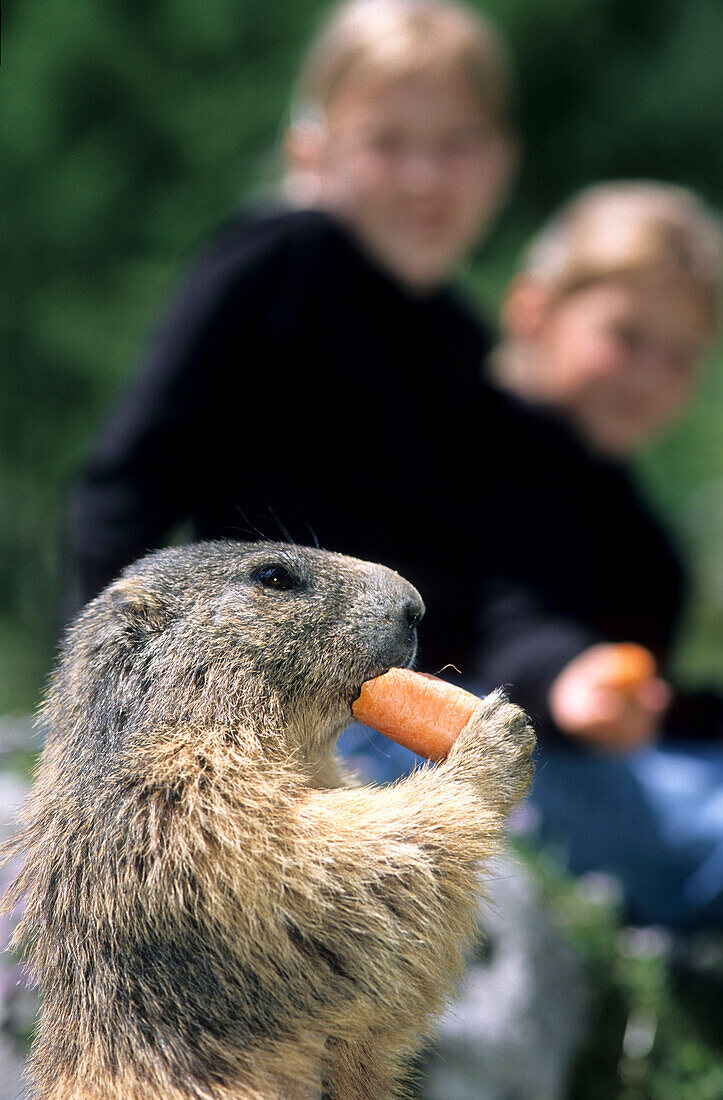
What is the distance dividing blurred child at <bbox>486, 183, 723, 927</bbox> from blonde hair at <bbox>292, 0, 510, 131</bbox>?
609 millimetres

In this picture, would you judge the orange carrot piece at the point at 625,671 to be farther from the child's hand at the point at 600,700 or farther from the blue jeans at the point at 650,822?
the blue jeans at the point at 650,822

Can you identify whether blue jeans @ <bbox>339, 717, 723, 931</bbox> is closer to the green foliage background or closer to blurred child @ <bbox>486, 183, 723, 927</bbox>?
blurred child @ <bbox>486, 183, 723, 927</bbox>

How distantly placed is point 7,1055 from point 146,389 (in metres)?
1.30

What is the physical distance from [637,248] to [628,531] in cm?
80

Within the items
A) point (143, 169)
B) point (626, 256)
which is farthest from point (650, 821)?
point (143, 169)

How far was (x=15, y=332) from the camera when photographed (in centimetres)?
541

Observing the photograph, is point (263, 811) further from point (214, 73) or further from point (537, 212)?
point (537, 212)

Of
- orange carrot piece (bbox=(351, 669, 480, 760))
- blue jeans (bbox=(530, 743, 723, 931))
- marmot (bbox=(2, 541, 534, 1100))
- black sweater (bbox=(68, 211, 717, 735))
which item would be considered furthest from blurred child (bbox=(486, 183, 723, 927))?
orange carrot piece (bbox=(351, 669, 480, 760))

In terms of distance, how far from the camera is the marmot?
1.06 m

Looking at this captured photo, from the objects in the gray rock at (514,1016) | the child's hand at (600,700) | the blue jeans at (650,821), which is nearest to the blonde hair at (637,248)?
the blue jeans at (650,821)

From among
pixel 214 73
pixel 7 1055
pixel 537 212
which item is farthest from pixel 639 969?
pixel 537 212

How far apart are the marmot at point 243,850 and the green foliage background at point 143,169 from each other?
2914 millimetres

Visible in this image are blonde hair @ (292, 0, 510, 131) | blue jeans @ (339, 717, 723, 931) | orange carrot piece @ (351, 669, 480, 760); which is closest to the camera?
orange carrot piece @ (351, 669, 480, 760)

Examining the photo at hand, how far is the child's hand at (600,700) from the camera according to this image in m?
1.37
